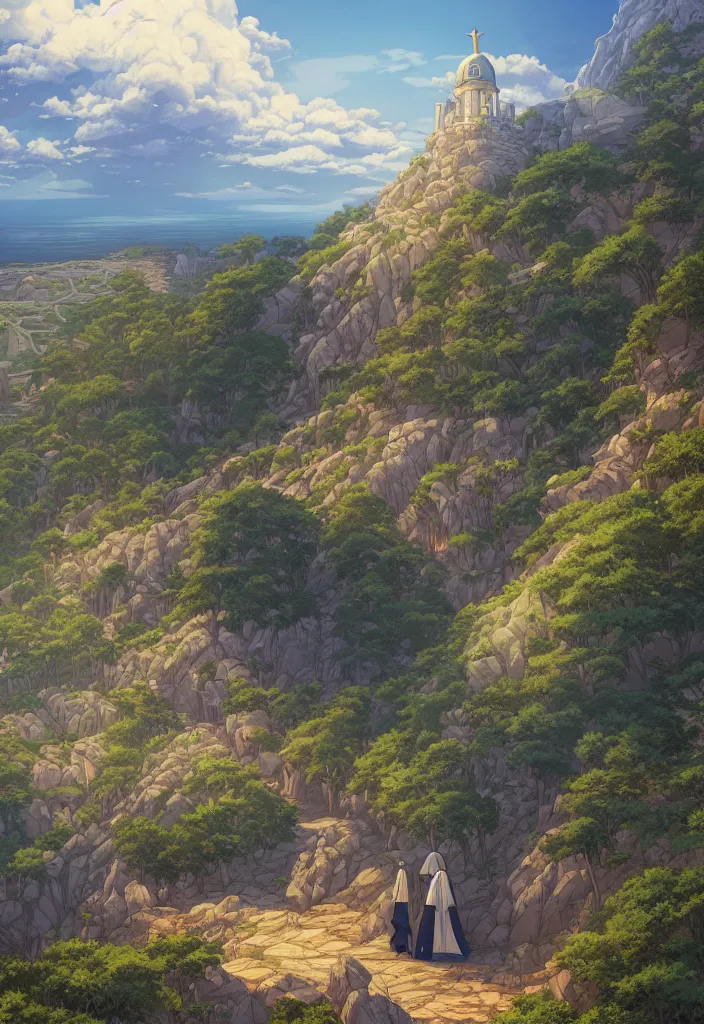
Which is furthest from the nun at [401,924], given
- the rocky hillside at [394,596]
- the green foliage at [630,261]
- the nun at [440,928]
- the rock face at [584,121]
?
the rock face at [584,121]

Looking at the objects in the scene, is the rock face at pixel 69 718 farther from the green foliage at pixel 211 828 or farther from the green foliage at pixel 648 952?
the green foliage at pixel 648 952

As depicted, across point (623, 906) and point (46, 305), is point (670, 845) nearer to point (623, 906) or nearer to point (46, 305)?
point (623, 906)

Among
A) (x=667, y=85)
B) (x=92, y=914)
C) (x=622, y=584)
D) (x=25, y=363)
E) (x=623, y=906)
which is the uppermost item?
(x=667, y=85)

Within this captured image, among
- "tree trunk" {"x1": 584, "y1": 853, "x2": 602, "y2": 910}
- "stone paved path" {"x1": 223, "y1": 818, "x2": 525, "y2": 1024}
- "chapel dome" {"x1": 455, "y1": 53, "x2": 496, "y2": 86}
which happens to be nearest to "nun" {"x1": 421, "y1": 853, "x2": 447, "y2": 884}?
"stone paved path" {"x1": 223, "y1": 818, "x2": 525, "y2": 1024}

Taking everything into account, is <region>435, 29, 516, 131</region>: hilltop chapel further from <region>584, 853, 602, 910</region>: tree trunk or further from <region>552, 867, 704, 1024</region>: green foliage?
<region>552, 867, 704, 1024</region>: green foliage

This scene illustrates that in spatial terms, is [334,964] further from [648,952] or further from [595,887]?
[595,887]

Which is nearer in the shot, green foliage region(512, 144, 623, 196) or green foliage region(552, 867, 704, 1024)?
green foliage region(552, 867, 704, 1024)

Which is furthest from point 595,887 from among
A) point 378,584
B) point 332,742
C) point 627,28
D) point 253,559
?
point 627,28

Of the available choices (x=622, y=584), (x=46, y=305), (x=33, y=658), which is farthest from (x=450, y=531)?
(x=46, y=305)
